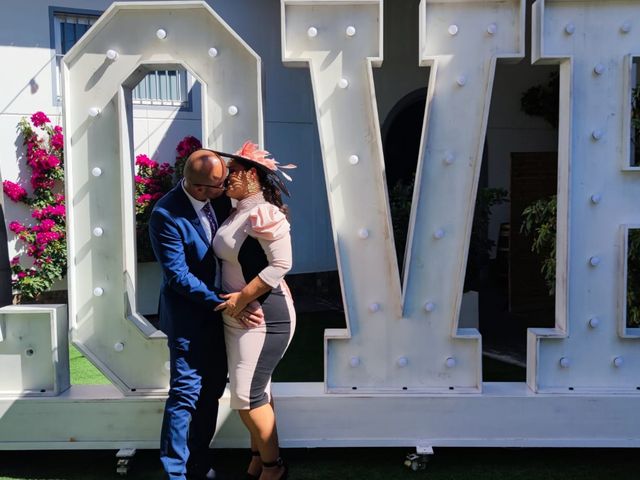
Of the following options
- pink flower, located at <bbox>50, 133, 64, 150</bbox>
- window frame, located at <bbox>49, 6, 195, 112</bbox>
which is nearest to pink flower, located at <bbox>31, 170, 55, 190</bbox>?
pink flower, located at <bbox>50, 133, 64, 150</bbox>

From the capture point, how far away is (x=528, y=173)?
25.9ft

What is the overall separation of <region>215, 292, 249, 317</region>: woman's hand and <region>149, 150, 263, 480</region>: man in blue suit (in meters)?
0.03

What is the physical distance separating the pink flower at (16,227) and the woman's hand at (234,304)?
16.9 feet

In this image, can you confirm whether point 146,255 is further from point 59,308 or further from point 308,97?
point 59,308

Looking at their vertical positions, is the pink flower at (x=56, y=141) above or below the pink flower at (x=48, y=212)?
above

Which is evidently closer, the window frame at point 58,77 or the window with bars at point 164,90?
the window frame at point 58,77

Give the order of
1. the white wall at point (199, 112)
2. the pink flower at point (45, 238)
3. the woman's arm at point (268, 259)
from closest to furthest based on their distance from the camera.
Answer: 1. the woman's arm at point (268, 259)
2. the white wall at point (199, 112)
3. the pink flower at point (45, 238)

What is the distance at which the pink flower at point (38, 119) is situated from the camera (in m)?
6.81

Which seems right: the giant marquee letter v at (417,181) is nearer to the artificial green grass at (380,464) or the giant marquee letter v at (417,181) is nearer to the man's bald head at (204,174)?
the artificial green grass at (380,464)

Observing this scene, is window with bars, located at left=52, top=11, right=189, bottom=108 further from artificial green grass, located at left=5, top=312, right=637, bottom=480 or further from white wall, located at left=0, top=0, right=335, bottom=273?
artificial green grass, located at left=5, top=312, right=637, bottom=480

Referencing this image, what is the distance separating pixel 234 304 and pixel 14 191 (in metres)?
5.27

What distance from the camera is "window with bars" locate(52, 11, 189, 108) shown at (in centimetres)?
693

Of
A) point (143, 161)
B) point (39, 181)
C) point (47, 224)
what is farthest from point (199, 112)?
point (47, 224)

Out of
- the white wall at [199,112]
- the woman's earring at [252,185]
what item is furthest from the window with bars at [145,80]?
the woman's earring at [252,185]
